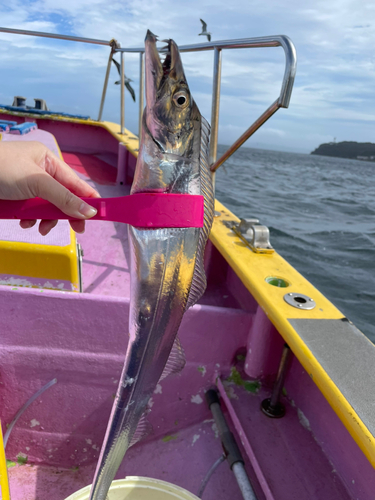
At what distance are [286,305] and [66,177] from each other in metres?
1.06

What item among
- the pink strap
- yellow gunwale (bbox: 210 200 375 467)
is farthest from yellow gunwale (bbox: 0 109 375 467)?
the pink strap

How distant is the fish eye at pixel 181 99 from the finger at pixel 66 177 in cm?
49

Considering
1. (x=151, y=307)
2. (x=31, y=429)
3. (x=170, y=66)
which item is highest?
(x=170, y=66)

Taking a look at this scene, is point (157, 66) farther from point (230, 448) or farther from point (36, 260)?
point (230, 448)

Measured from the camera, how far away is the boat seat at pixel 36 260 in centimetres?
181

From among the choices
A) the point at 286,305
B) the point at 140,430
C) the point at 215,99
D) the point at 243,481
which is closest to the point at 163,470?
the point at 243,481

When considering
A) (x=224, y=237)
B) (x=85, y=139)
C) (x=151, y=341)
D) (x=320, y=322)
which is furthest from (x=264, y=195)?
(x=151, y=341)

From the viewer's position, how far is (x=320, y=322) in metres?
1.54

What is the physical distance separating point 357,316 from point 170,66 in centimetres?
474

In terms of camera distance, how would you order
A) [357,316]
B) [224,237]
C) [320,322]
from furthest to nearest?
[357,316], [224,237], [320,322]

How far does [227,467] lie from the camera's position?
1.73m

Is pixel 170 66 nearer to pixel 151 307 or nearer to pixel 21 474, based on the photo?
pixel 151 307

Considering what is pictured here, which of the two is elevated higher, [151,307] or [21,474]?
[151,307]

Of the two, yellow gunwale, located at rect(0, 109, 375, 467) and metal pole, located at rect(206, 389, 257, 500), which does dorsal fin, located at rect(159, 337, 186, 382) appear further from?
metal pole, located at rect(206, 389, 257, 500)
